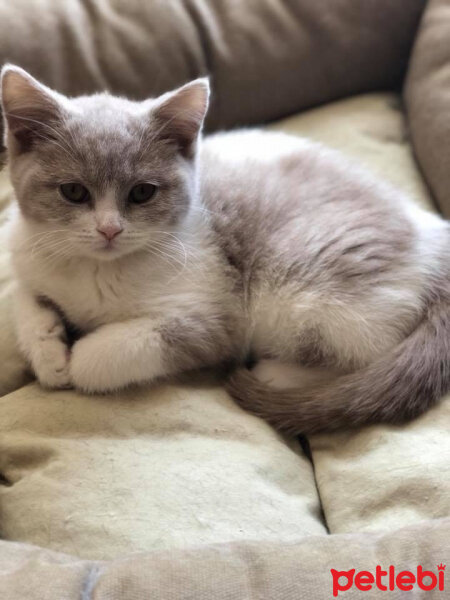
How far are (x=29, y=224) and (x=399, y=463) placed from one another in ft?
2.92

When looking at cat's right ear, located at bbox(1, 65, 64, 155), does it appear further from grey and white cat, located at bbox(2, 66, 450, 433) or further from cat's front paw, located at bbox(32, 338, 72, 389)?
cat's front paw, located at bbox(32, 338, 72, 389)

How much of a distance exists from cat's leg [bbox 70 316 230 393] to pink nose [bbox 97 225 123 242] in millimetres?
218

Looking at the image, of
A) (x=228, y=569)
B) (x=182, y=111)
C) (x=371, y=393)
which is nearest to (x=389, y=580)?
(x=228, y=569)

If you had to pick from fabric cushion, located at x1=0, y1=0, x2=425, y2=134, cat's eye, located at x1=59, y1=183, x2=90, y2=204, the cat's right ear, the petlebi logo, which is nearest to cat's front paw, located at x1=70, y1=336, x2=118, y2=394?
cat's eye, located at x1=59, y1=183, x2=90, y2=204

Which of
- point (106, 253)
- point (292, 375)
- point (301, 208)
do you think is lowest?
point (292, 375)

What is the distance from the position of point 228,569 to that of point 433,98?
4.77ft

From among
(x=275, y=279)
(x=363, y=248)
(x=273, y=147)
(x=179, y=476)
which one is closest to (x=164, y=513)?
(x=179, y=476)

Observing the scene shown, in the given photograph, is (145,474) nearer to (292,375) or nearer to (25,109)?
(292,375)

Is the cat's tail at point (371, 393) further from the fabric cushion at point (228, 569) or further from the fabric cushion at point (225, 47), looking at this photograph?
the fabric cushion at point (225, 47)

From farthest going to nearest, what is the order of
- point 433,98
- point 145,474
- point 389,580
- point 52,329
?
1. point 433,98
2. point 52,329
3. point 145,474
4. point 389,580

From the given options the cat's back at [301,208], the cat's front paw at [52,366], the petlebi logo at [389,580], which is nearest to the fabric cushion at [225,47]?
the cat's back at [301,208]

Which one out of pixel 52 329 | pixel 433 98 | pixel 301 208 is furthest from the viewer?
pixel 433 98

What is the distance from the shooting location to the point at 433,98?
1.78 m

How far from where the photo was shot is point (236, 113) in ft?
6.37
